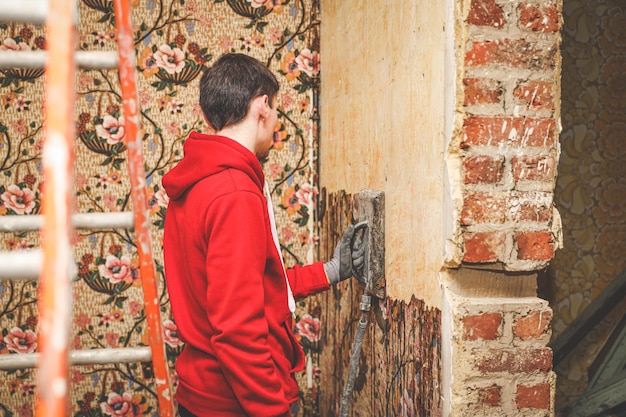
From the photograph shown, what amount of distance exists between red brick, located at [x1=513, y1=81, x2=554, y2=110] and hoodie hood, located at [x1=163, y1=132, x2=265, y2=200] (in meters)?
0.60

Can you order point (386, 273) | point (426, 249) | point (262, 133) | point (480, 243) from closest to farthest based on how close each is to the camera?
point (480, 243)
point (426, 249)
point (262, 133)
point (386, 273)

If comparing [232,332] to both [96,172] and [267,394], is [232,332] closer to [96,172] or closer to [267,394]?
[267,394]

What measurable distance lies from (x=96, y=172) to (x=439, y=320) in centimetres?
149

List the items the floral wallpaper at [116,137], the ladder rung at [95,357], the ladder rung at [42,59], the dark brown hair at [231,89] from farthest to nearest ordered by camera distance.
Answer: the floral wallpaper at [116,137], the dark brown hair at [231,89], the ladder rung at [95,357], the ladder rung at [42,59]

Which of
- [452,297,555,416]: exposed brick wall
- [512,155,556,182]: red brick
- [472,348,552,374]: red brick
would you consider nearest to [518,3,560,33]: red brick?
[512,155,556,182]: red brick

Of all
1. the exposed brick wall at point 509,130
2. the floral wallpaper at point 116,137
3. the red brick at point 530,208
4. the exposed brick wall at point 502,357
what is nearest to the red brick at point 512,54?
the exposed brick wall at point 509,130

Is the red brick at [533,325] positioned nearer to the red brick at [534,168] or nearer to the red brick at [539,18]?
the red brick at [534,168]

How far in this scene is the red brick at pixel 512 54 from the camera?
1058 millimetres

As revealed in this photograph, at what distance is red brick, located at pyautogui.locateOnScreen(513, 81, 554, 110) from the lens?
109cm

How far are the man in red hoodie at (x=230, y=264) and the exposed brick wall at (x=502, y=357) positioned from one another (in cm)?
40

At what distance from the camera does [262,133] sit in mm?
1375

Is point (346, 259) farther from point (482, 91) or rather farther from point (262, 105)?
point (482, 91)

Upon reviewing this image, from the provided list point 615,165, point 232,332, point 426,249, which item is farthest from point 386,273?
point 615,165

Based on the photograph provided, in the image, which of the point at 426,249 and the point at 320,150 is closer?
the point at 426,249
